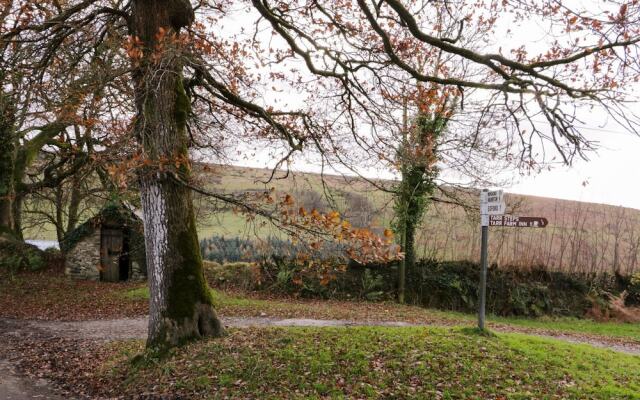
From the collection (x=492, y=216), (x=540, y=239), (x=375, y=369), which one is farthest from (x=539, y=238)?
(x=375, y=369)

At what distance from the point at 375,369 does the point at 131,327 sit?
25.0 ft

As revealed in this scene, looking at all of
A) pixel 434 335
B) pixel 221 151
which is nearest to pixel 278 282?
pixel 221 151

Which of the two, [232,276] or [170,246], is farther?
[232,276]

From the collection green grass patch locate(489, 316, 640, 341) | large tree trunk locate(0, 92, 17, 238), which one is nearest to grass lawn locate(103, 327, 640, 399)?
green grass patch locate(489, 316, 640, 341)

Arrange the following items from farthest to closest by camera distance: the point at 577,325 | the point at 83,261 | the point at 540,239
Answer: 1. the point at 540,239
2. the point at 83,261
3. the point at 577,325

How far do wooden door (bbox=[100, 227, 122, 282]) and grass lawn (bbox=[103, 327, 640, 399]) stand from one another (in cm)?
1224

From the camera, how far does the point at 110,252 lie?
66.2 ft

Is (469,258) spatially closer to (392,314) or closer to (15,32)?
(392,314)

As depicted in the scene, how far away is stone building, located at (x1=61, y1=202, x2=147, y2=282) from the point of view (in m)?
19.7

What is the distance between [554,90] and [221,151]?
32.2 feet

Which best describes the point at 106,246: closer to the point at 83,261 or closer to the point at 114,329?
the point at 83,261

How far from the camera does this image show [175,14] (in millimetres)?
8219

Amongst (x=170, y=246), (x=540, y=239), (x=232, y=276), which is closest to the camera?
(x=170, y=246)

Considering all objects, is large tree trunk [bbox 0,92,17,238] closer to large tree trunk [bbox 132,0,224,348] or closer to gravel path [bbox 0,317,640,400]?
gravel path [bbox 0,317,640,400]
